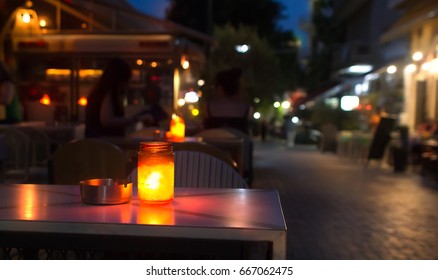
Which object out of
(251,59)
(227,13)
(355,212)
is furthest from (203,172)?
(227,13)

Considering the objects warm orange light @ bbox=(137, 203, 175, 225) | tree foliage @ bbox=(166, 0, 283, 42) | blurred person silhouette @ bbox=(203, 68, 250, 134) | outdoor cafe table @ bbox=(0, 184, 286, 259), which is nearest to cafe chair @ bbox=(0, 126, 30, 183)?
blurred person silhouette @ bbox=(203, 68, 250, 134)

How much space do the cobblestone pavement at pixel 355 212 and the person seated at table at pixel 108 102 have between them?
1819 millimetres

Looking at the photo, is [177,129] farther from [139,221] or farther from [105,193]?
[139,221]

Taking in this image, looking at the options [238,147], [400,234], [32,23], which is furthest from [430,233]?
[32,23]

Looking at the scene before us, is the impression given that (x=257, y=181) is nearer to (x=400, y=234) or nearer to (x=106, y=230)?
(x=400, y=234)

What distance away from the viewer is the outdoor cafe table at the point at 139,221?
156 cm

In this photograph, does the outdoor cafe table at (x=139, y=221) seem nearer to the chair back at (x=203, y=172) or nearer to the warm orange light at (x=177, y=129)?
the chair back at (x=203, y=172)

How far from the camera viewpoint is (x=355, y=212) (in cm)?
636

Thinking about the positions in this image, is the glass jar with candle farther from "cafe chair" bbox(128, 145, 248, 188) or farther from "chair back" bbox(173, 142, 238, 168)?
"chair back" bbox(173, 142, 238, 168)

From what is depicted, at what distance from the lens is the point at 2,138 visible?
16.3 feet

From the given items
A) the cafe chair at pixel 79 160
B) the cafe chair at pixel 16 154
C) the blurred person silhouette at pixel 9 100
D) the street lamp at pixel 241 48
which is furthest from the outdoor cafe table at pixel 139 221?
the street lamp at pixel 241 48

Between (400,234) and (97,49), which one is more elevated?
(97,49)

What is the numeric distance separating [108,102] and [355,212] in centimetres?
319

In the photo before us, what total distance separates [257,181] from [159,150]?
23.6ft
